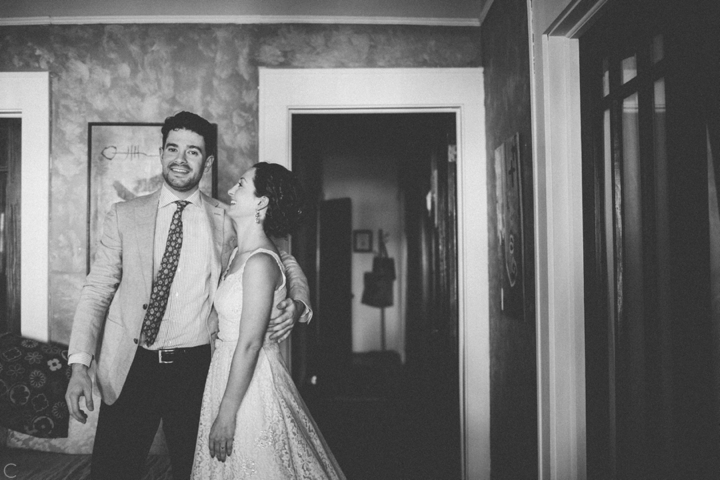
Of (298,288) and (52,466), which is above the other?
(298,288)

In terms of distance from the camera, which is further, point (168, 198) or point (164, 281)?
point (168, 198)

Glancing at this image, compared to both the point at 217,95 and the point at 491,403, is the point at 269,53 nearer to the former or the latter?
the point at 217,95

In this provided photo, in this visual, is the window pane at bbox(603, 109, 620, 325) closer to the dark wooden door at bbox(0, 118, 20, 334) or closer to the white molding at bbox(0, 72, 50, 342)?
the white molding at bbox(0, 72, 50, 342)

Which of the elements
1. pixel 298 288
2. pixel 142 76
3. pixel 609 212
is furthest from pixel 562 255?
pixel 142 76

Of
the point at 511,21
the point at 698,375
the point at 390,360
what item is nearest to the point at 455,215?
the point at 511,21

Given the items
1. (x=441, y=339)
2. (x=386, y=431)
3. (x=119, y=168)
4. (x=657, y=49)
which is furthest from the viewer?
(x=386, y=431)

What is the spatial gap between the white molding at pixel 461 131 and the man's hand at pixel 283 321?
1172 millimetres

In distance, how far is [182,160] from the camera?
2062 mm

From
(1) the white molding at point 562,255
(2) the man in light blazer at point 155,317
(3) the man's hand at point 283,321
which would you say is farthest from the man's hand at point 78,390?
(1) the white molding at point 562,255

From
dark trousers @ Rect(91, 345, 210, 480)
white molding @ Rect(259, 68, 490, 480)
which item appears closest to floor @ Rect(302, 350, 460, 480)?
white molding @ Rect(259, 68, 490, 480)

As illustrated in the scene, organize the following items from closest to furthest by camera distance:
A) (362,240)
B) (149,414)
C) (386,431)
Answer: (149,414), (386,431), (362,240)

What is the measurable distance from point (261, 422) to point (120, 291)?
843mm

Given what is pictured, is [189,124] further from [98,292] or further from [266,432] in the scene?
[266,432]

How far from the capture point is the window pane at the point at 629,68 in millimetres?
1480
